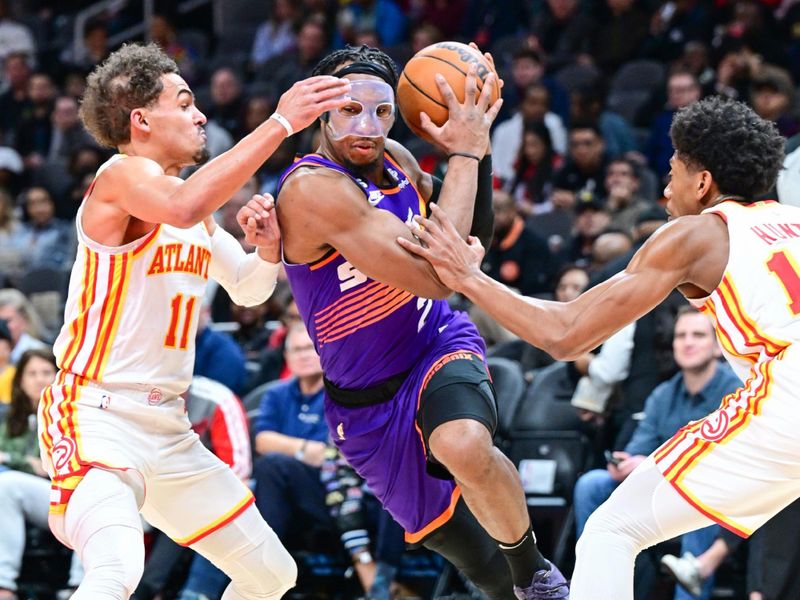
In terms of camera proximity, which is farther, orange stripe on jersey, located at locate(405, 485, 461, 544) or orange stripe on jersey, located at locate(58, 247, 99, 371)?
orange stripe on jersey, located at locate(405, 485, 461, 544)

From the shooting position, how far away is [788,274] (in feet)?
14.7

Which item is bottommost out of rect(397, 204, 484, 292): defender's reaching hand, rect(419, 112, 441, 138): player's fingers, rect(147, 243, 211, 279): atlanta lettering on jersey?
rect(147, 243, 211, 279): atlanta lettering on jersey

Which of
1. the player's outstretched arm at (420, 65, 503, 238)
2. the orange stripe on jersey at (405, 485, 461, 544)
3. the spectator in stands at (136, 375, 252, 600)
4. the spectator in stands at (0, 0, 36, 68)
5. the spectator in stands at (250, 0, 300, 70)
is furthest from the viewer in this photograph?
the spectator in stands at (0, 0, 36, 68)

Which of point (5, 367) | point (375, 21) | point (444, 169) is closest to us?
point (5, 367)

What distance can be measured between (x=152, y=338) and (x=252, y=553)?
3.13ft

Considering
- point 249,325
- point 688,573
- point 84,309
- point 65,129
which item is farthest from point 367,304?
point 65,129

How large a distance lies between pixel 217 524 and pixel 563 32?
9.49 metres

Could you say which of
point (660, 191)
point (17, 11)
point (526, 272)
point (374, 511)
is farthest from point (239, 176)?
point (17, 11)

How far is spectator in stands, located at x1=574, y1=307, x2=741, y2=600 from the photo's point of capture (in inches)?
283

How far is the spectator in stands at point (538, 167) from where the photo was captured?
11.4m

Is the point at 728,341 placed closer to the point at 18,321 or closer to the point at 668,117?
the point at 668,117

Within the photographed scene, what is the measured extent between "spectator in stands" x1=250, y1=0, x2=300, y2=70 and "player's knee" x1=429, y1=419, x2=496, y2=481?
11.0 metres

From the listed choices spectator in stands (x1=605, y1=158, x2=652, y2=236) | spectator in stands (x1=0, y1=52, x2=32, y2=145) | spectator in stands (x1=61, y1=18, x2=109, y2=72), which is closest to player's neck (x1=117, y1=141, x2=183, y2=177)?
spectator in stands (x1=605, y1=158, x2=652, y2=236)

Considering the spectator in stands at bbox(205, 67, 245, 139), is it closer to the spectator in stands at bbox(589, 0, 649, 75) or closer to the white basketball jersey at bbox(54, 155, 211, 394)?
the spectator in stands at bbox(589, 0, 649, 75)
